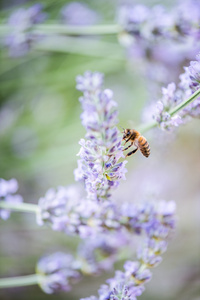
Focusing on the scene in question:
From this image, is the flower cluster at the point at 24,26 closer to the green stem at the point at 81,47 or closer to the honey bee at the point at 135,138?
the green stem at the point at 81,47

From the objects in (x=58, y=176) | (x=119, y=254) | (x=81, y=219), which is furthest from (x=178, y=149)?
(x=81, y=219)

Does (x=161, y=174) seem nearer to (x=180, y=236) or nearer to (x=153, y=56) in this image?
(x=180, y=236)

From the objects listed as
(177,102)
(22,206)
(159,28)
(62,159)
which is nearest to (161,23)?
(159,28)

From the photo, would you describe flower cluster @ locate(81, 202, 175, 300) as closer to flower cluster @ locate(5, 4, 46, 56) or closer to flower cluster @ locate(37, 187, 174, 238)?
flower cluster @ locate(37, 187, 174, 238)

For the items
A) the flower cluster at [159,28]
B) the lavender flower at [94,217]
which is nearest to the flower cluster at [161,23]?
the flower cluster at [159,28]

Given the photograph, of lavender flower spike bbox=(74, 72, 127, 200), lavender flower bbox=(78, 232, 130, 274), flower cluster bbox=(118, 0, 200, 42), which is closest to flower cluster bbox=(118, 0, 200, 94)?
flower cluster bbox=(118, 0, 200, 42)

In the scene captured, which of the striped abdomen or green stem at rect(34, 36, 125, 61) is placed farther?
green stem at rect(34, 36, 125, 61)
